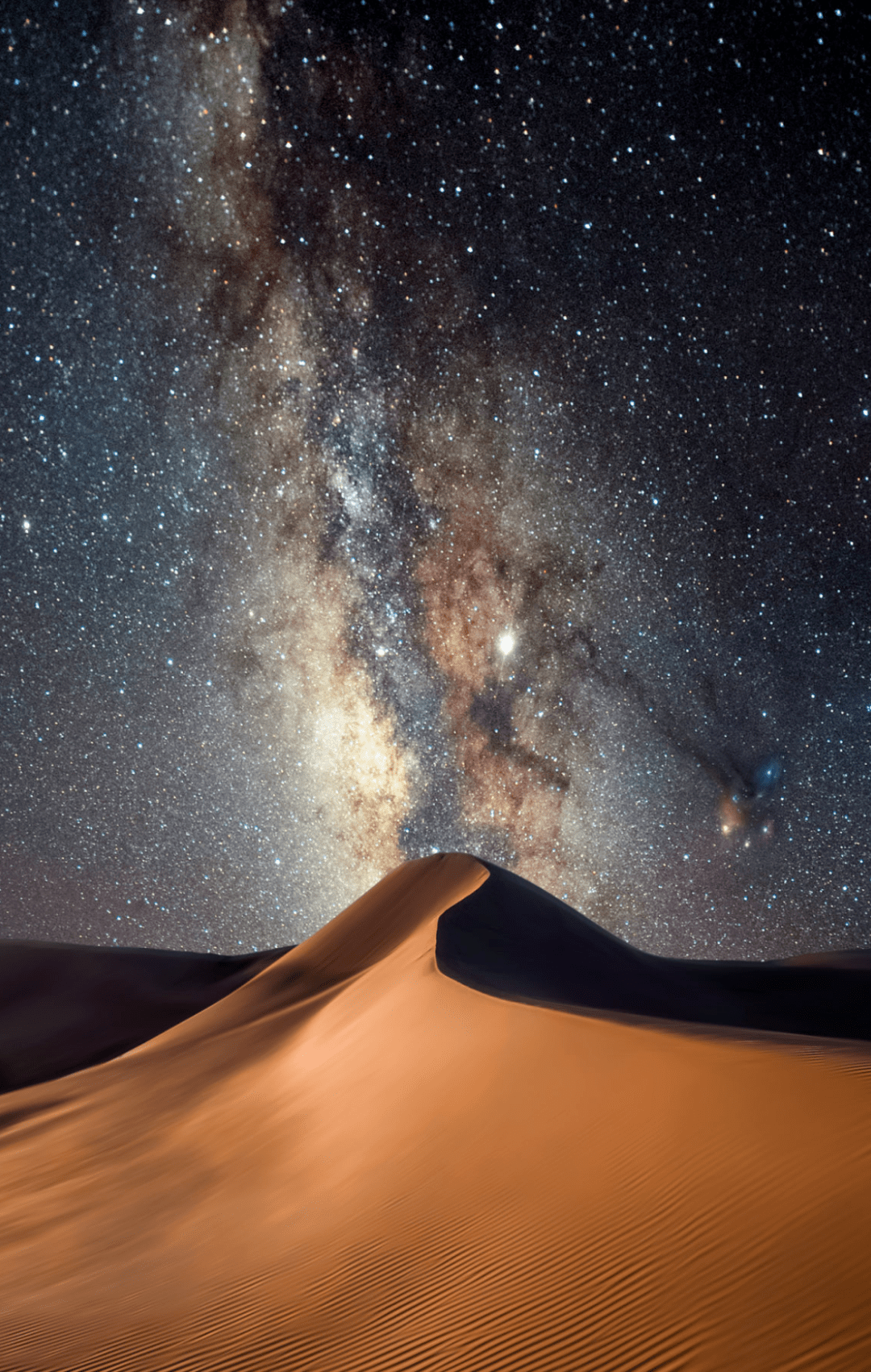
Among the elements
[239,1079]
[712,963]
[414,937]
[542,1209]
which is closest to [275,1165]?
[542,1209]

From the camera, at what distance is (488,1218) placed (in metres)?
3.47

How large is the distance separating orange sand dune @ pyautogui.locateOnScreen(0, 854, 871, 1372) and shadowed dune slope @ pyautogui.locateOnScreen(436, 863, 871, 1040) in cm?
258

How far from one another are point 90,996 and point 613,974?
14.9 m

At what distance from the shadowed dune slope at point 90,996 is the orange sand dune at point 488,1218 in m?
11.3

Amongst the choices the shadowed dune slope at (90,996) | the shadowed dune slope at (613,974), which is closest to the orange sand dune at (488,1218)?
the shadowed dune slope at (613,974)

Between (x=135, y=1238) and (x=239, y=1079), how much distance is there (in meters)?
4.17

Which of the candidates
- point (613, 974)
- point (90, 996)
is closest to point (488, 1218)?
point (613, 974)

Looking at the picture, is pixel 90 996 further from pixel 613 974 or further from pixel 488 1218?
pixel 488 1218

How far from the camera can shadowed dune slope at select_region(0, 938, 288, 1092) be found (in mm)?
17297

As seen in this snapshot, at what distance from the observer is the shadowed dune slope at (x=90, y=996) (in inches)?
681

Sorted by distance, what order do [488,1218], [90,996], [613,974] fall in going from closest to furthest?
[488,1218] < [613,974] < [90,996]

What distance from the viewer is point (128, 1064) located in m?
12.0

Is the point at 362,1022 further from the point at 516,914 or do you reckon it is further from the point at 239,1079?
the point at 516,914

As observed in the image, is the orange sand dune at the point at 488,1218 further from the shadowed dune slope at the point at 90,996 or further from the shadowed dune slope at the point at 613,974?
the shadowed dune slope at the point at 90,996
